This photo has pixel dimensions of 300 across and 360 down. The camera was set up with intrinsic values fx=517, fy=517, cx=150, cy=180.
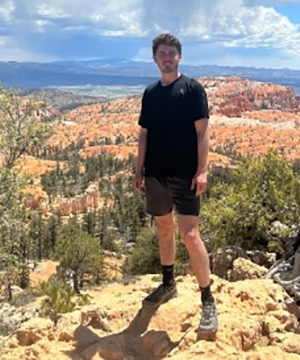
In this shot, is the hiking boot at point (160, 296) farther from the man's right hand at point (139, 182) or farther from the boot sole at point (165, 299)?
the man's right hand at point (139, 182)

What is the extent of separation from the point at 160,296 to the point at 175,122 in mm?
2053

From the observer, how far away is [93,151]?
14075 centimetres

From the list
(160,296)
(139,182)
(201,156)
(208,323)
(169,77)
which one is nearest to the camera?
(208,323)

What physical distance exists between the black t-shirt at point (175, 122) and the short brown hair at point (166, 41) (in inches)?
12.8

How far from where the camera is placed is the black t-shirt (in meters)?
5.13

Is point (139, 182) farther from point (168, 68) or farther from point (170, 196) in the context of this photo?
point (168, 68)

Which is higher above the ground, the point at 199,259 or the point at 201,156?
the point at 201,156

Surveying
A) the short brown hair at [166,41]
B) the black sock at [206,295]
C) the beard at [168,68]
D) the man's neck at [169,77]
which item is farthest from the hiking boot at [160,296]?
the short brown hair at [166,41]

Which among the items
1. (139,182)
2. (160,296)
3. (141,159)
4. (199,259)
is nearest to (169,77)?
(141,159)

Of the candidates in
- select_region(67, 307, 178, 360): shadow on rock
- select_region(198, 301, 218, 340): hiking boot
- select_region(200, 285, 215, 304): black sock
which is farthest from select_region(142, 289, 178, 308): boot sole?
select_region(198, 301, 218, 340): hiking boot

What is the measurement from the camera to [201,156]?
5.17 meters

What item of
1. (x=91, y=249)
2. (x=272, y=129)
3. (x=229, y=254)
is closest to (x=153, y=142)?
(x=229, y=254)

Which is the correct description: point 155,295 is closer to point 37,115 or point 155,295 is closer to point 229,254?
point 37,115

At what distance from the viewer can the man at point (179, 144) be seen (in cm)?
514
